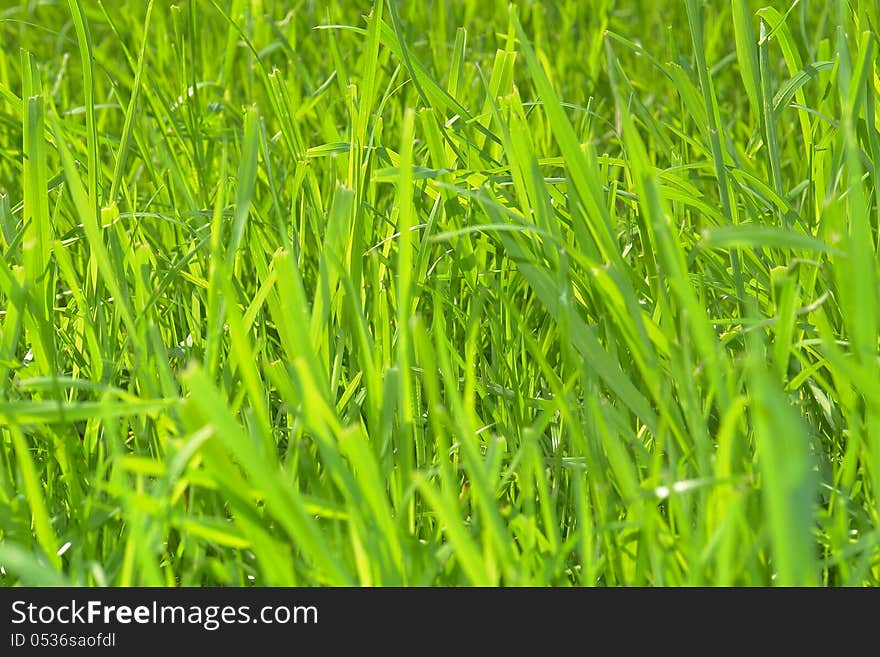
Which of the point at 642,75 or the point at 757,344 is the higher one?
Result: the point at 642,75

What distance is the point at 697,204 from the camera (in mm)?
965

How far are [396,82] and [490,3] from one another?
0.93 metres

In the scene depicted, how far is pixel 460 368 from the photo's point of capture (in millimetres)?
955

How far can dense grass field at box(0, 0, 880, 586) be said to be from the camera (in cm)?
61

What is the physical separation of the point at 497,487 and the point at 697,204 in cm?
35

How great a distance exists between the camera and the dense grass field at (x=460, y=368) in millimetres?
613

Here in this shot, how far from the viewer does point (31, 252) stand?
0.81 meters

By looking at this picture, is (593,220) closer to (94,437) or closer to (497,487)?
(497,487)
